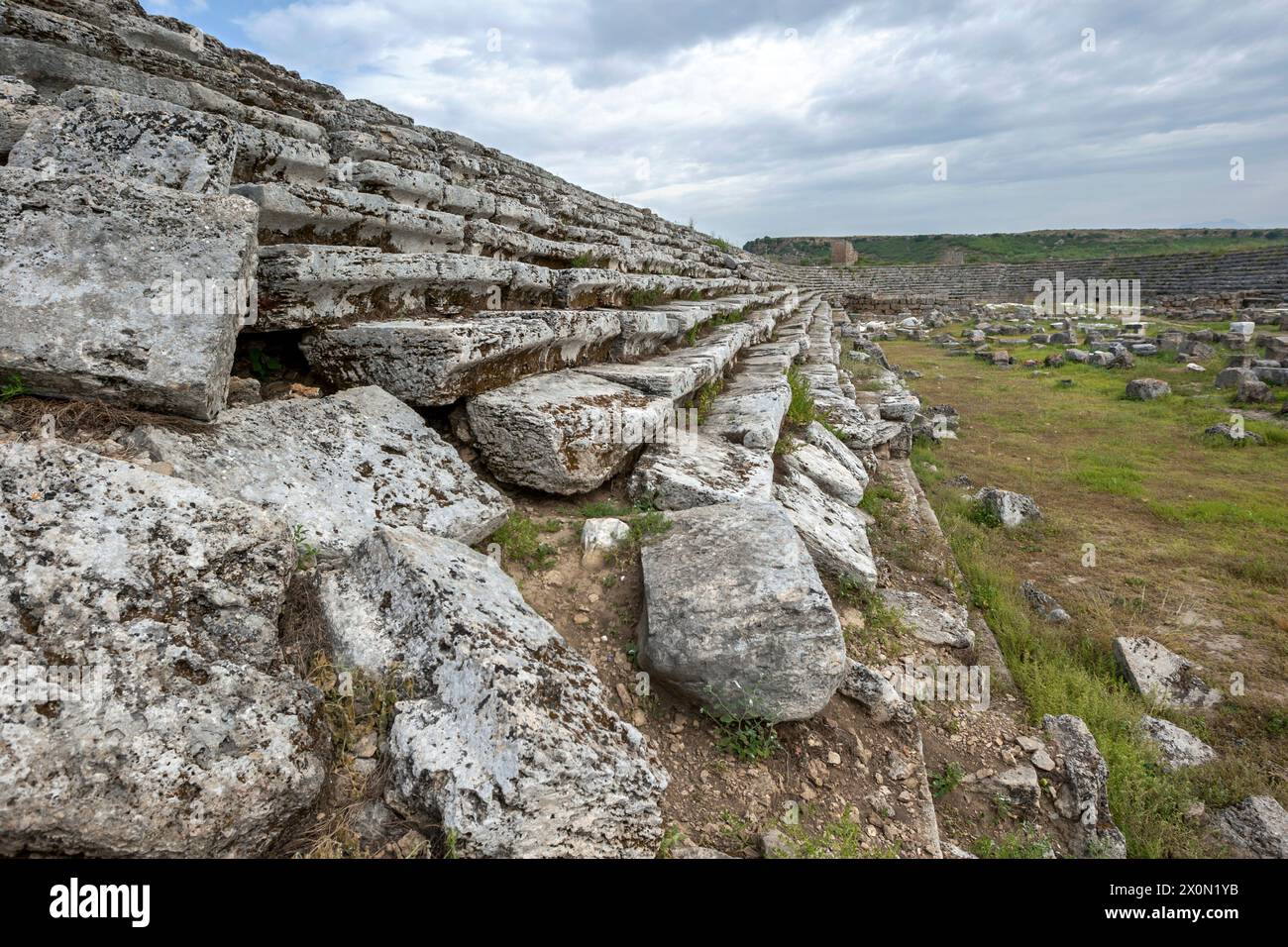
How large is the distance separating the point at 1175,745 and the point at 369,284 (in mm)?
4431

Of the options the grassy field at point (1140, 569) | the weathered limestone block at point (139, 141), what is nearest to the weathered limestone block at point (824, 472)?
the grassy field at point (1140, 569)

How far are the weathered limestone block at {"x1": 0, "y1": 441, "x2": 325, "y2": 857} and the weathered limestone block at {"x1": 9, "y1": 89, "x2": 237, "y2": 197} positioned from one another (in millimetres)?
1116

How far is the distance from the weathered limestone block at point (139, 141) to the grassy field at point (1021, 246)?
1652 inches

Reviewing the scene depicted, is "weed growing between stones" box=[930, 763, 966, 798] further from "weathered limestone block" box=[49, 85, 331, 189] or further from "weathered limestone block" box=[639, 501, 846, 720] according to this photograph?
"weathered limestone block" box=[49, 85, 331, 189]

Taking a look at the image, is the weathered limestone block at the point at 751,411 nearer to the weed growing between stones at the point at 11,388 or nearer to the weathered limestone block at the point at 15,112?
the weed growing between stones at the point at 11,388

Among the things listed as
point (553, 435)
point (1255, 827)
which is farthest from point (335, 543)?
point (1255, 827)

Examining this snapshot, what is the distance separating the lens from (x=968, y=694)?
2.99 metres

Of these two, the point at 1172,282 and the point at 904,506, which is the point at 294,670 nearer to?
the point at 904,506

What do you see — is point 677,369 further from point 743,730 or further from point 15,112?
point 15,112

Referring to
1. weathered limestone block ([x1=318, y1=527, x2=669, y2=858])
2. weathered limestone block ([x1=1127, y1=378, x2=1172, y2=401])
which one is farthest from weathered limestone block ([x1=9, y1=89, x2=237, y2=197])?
weathered limestone block ([x1=1127, y1=378, x2=1172, y2=401])

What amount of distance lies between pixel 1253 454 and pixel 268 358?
10.8m

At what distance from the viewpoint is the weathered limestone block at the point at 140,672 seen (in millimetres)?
1113

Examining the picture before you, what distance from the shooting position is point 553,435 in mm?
2697

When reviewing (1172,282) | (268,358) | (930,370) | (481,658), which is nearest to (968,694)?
(481,658)
